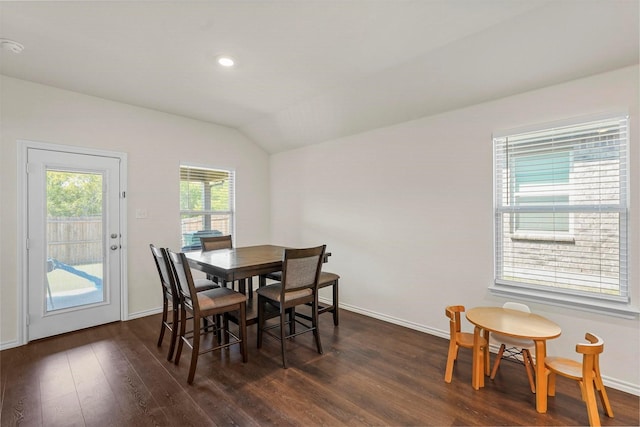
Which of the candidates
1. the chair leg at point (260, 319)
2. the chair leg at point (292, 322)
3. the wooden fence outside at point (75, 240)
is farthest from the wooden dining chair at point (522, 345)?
the wooden fence outside at point (75, 240)

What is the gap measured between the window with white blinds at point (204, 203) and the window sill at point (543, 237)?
12.3ft

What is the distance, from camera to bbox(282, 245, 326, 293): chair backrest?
2.45 m

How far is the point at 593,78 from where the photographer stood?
88.0 inches

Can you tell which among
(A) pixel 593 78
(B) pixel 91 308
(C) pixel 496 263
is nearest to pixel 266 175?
(B) pixel 91 308

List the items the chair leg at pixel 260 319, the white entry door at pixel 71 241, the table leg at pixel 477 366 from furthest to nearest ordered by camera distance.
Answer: the white entry door at pixel 71 241, the chair leg at pixel 260 319, the table leg at pixel 477 366

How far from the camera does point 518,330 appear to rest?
1983 millimetres

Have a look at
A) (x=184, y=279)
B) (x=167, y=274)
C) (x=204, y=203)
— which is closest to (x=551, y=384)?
(x=184, y=279)

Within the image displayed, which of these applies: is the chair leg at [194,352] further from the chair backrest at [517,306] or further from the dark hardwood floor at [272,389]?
the chair backrest at [517,306]

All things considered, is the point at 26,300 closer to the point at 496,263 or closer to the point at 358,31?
the point at 358,31

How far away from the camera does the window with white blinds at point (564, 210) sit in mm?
2172

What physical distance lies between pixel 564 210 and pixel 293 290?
232cm

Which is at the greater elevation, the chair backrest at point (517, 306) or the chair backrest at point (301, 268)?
the chair backrest at point (301, 268)

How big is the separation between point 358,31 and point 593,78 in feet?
5.97

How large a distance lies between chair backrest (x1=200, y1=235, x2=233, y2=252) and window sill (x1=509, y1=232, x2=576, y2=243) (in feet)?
10.6
